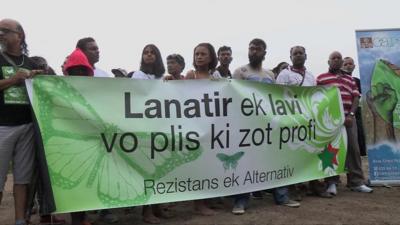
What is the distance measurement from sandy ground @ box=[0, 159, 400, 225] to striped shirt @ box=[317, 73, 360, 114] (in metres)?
1.28

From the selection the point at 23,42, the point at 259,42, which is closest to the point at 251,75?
the point at 259,42

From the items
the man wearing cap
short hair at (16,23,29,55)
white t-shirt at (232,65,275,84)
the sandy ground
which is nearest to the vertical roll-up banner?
the sandy ground

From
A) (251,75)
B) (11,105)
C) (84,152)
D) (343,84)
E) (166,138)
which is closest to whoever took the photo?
(11,105)

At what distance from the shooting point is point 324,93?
5.72m

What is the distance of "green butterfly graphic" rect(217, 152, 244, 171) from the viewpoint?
14.7 ft

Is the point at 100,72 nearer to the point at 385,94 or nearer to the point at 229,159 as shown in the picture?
the point at 229,159

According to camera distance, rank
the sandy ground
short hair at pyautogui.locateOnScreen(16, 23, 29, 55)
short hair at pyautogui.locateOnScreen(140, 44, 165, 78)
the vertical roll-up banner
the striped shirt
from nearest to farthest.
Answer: short hair at pyautogui.locateOnScreen(16, 23, 29, 55), the sandy ground, short hair at pyautogui.locateOnScreen(140, 44, 165, 78), the striped shirt, the vertical roll-up banner

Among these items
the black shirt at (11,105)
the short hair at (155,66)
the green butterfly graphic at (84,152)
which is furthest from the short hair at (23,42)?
the short hair at (155,66)

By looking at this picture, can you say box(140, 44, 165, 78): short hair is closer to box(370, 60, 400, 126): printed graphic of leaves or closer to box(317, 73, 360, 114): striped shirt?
box(317, 73, 360, 114): striped shirt

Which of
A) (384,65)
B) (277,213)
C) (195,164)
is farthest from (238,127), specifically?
(384,65)

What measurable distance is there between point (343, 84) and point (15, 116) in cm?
427

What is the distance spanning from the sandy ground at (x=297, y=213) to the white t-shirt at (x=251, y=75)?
4.86ft

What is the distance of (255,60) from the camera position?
17.0 feet

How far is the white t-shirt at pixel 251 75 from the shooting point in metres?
5.12
